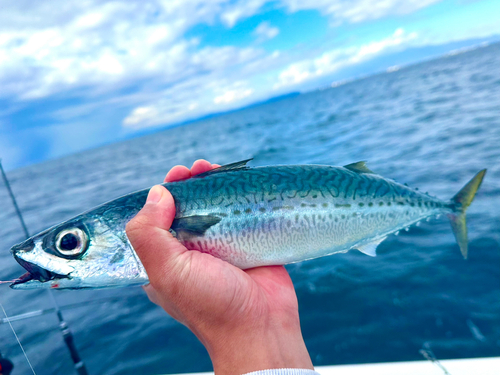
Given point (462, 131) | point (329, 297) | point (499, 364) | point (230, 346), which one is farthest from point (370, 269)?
point (462, 131)

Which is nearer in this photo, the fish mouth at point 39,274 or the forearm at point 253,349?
the forearm at point 253,349

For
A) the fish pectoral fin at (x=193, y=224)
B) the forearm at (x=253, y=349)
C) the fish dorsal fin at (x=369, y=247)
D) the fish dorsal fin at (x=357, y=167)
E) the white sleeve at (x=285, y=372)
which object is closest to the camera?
the white sleeve at (x=285, y=372)

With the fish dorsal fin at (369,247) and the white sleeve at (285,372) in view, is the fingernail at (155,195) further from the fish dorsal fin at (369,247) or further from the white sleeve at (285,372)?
the fish dorsal fin at (369,247)

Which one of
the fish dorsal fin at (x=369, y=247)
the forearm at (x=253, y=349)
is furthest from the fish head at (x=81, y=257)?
the fish dorsal fin at (x=369, y=247)

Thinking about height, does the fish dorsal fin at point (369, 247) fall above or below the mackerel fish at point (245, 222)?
below

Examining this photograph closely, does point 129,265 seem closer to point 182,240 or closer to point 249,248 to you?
point 182,240

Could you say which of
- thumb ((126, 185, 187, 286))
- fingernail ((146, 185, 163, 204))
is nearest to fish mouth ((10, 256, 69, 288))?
thumb ((126, 185, 187, 286))

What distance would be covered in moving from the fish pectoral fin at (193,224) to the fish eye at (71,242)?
608mm

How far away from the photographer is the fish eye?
6.36 ft

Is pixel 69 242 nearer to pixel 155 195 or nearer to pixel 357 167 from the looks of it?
pixel 155 195

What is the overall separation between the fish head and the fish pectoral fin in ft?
1.18

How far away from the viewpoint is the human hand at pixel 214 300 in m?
1.81

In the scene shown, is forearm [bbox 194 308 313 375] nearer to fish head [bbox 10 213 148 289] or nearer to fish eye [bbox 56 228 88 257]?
fish head [bbox 10 213 148 289]

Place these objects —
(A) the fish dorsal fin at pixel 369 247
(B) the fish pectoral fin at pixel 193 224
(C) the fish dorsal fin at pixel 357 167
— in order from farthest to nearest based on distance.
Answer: (C) the fish dorsal fin at pixel 357 167 → (A) the fish dorsal fin at pixel 369 247 → (B) the fish pectoral fin at pixel 193 224
